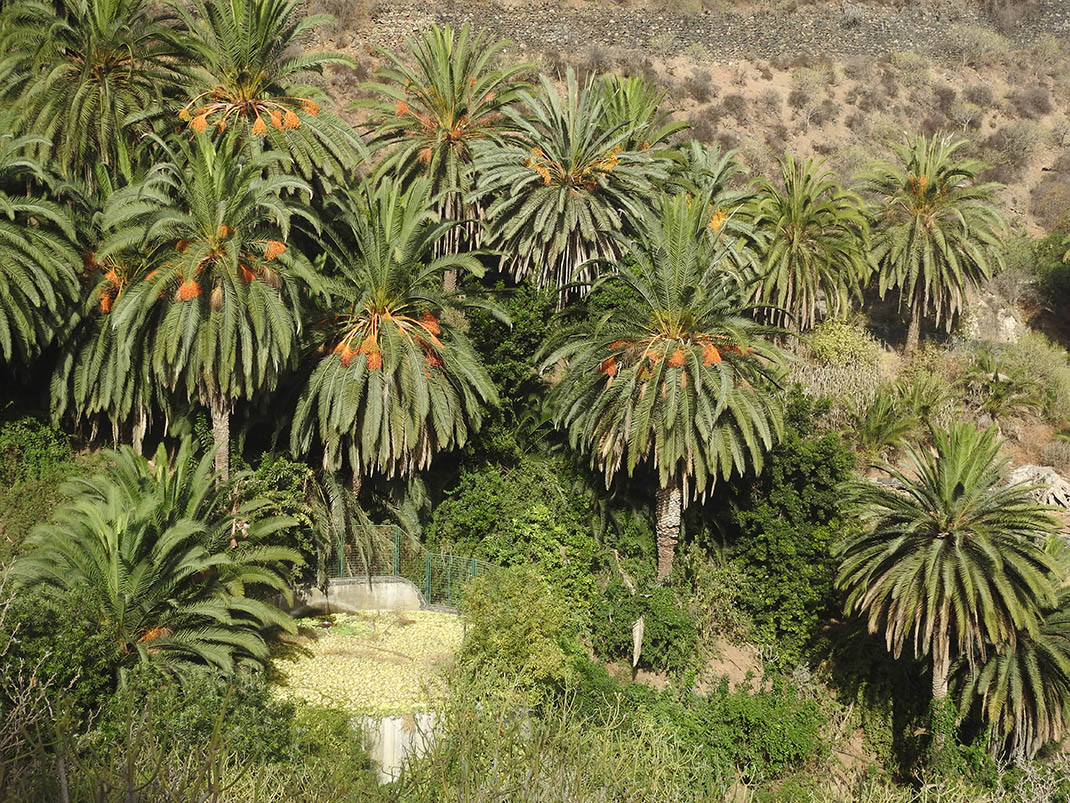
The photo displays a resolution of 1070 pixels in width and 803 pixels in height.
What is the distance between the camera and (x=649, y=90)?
90.3 ft

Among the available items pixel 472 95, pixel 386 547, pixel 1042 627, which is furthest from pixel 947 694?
pixel 472 95

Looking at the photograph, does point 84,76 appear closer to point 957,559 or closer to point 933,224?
point 957,559

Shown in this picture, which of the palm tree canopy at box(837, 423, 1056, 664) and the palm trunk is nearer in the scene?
the palm tree canopy at box(837, 423, 1056, 664)

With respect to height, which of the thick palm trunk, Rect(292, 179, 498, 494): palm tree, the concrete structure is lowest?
the concrete structure

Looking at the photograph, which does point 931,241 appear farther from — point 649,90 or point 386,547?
point 386,547

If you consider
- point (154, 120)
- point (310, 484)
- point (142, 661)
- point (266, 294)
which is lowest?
point (142, 661)

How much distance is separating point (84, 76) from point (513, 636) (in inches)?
551

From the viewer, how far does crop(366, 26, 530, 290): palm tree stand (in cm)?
2266

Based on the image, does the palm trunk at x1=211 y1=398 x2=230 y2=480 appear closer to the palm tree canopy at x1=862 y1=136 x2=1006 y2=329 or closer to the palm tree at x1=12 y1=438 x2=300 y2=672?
the palm tree at x1=12 y1=438 x2=300 y2=672

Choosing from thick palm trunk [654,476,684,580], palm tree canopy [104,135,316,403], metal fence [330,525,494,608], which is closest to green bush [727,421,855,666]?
thick palm trunk [654,476,684,580]

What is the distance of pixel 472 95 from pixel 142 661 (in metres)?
16.1

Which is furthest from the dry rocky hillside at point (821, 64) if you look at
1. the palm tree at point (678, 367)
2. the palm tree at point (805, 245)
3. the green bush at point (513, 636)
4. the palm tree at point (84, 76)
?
the green bush at point (513, 636)

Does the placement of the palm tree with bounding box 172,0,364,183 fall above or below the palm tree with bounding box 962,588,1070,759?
above

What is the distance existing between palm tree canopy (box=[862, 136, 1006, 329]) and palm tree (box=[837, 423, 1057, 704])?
14.7m
